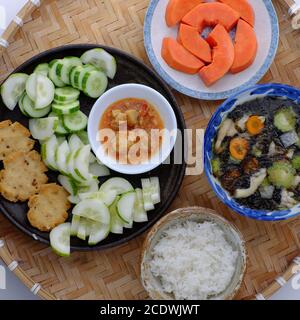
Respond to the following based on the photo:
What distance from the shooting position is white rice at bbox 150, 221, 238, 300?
2.92 metres

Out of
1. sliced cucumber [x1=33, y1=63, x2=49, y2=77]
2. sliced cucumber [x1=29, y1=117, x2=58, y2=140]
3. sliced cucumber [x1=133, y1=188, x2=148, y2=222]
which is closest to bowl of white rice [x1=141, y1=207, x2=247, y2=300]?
sliced cucumber [x1=133, y1=188, x2=148, y2=222]

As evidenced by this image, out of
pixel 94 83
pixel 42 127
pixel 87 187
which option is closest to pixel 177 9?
pixel 94 83

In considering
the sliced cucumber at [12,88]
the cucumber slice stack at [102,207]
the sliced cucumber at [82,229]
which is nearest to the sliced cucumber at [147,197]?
the cucumber slice stack at [102,207]

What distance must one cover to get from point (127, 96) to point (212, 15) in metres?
0.60

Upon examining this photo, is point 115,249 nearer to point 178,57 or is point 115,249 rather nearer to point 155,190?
point 155,190

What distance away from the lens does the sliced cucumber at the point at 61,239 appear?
9.62ft

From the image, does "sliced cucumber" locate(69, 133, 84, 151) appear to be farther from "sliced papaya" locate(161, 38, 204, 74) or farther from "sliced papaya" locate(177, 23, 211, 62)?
"sliced papaya" locate(177, 23, 211, 62)

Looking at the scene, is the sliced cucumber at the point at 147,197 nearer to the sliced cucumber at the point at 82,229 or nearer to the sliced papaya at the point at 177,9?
the sliced cucumber at the point at 82,229

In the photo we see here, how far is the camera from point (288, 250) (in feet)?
10.1

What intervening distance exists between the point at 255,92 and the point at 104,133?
78 cm

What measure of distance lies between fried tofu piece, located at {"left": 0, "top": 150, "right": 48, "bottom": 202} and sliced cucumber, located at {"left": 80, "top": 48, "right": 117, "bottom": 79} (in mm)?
542

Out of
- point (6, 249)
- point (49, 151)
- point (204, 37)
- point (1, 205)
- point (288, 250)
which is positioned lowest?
point (288, 250)

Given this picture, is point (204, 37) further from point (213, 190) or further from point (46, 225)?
point (46, 225)

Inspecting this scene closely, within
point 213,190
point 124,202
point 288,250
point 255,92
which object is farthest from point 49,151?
point 288,250
